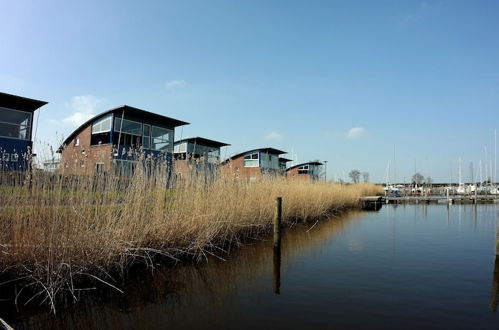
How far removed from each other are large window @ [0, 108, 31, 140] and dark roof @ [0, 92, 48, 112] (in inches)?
9.6

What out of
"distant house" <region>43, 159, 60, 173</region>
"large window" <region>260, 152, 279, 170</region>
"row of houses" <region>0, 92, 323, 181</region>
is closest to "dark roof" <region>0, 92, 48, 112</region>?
"row of houses" <region>0, 92, 323, 181</region>

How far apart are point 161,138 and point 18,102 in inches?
386

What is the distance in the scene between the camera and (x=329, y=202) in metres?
17.5

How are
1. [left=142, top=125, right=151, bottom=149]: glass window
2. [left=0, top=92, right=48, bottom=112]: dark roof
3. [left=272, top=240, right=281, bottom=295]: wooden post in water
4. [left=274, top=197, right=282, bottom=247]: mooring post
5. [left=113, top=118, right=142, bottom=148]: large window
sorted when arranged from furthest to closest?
1. [left=142, top=125, right=151, bottom=149]: glass window
2. [left=113, top=118, right=142, bottom=148]: large window
3. [left=0, top=92, right=48, bottom=112]: dark roof
4. [left=274, top=197, right=282, bottom=247]: mooring post
5. [left=272, top=240, right=281, bottom=295]: wooden post in water

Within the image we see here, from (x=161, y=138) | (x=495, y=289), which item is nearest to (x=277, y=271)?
(x=495, y=289)

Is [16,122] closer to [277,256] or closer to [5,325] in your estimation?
[277,256]

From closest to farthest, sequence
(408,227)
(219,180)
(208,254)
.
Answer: (208,254)
(219,180)
(408,227)

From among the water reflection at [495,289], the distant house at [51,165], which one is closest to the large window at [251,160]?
the water reflection at [495,289]

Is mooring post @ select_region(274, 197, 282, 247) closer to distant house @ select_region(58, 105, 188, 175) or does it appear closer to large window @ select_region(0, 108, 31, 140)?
distant house @ select_region(58, 105, 188, 175)

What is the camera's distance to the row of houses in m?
5.89

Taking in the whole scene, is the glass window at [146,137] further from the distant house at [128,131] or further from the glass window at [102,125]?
the glass window at [102,125]

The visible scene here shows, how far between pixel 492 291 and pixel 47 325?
22.5ft

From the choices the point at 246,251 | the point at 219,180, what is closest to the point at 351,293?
the point at 246,251

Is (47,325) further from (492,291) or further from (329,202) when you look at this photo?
(329,202)
